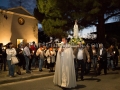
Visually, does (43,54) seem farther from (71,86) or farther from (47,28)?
(47,28)

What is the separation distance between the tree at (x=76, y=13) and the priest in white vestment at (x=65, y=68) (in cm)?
1275

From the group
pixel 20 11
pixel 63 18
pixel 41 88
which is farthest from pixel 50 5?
pixel 41 88

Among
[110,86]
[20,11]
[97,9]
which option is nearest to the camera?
[110,86]

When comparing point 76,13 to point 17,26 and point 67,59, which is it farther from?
point 67,59

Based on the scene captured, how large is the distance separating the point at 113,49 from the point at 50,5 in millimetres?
9261

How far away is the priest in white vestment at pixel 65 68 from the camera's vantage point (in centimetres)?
857

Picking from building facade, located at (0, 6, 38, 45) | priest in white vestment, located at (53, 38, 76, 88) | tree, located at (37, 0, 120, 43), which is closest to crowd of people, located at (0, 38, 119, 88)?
priest in white vestment, located at (53, 38, 76, 88)

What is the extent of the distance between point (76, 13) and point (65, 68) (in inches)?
535

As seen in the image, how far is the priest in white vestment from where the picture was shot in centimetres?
857

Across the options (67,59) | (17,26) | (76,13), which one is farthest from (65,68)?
(17,26)

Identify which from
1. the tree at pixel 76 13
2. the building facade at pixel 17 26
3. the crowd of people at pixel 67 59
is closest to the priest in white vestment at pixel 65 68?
the crowd of people at pixel 67 59

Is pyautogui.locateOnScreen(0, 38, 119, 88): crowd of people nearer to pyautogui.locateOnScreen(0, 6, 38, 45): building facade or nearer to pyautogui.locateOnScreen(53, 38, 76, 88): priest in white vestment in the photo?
pyautogui.locateOnScreen(53, 38, 76, 88): priest in white vestment

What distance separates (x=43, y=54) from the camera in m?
14.5

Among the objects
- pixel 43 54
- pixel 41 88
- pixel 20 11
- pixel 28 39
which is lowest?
pixel 41 88
